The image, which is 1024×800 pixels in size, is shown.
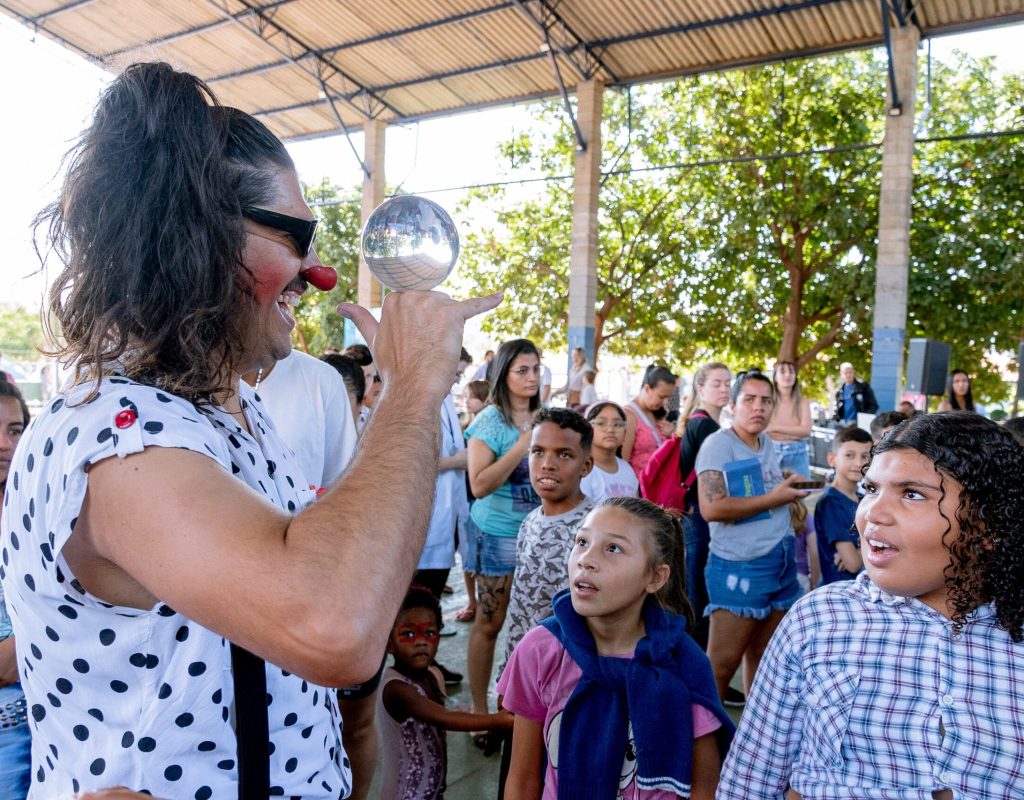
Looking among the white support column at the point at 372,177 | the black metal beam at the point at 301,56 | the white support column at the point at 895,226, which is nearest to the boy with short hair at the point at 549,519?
the white support column at the point at 895,226

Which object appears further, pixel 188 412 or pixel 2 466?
pixel 2 466

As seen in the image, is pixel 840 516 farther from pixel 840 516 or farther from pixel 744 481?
pixel 744 481

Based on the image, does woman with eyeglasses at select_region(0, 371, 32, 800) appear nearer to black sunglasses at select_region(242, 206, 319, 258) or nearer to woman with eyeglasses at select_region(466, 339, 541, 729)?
black sunglasses at select_region(242, 206, 319, 258)

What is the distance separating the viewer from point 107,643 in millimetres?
986

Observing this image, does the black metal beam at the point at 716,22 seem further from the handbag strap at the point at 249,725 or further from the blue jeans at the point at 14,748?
the handbag strap at the point at 249,725

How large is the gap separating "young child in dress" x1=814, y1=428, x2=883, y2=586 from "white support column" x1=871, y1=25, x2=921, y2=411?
8.35 m

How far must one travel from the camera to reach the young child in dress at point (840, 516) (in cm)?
357

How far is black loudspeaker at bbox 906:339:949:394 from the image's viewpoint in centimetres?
1028

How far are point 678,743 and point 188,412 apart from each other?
152cm

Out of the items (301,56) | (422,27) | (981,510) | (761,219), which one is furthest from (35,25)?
(981,510)

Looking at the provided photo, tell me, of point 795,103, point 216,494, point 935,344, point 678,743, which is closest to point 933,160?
point 795,103

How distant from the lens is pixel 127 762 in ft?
3.29

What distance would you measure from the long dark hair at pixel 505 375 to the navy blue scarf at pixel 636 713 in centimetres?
204

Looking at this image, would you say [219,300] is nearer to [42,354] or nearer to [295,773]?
[42,354]
